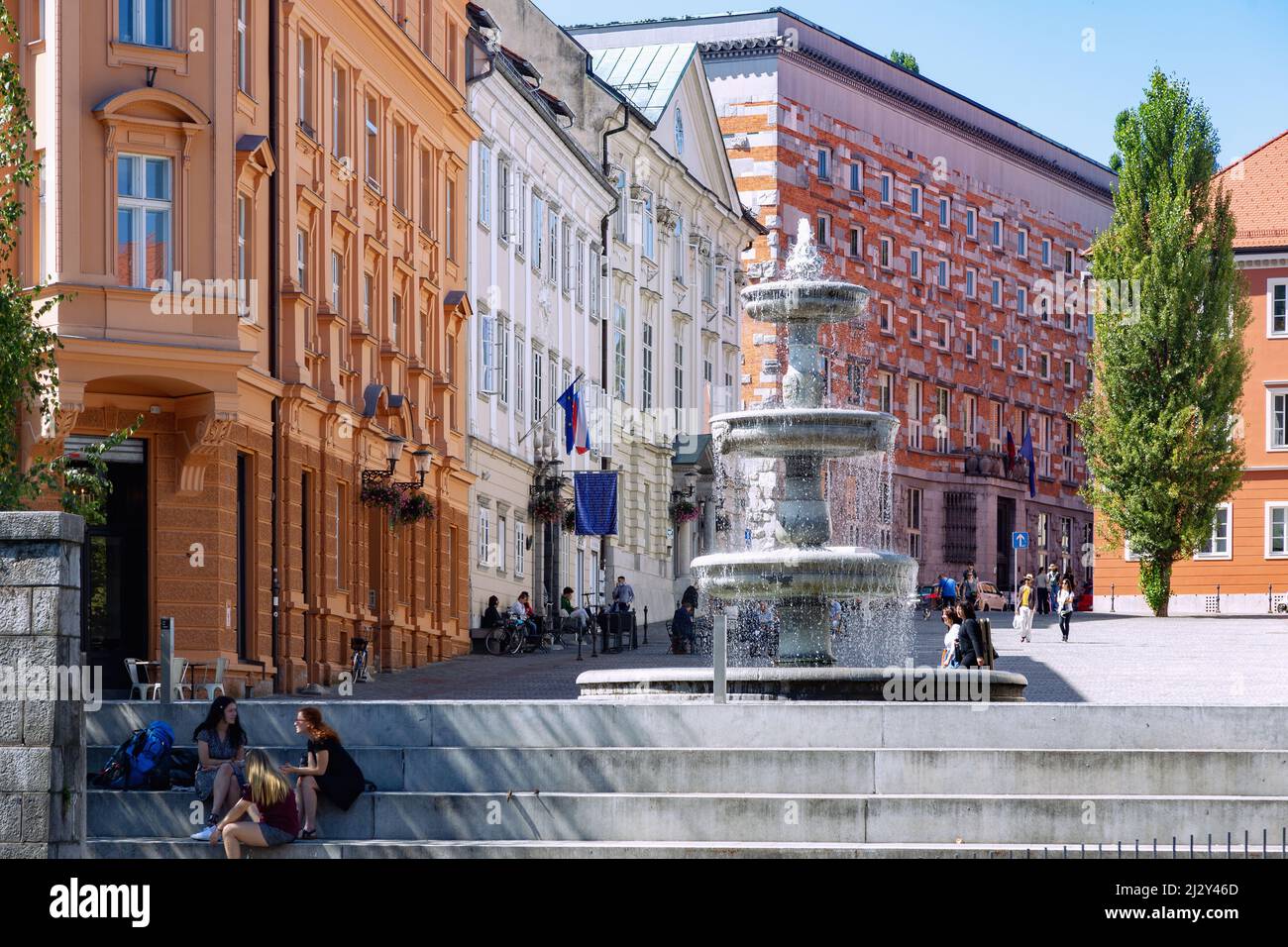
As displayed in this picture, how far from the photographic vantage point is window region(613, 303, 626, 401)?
219 feet

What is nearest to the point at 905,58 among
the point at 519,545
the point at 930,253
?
the point at 930,253

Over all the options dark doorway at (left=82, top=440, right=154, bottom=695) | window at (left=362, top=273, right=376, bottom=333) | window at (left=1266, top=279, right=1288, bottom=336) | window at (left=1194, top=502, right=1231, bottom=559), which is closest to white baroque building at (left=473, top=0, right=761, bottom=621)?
window at (left=1194, top=502, right=1231, bottom=559)

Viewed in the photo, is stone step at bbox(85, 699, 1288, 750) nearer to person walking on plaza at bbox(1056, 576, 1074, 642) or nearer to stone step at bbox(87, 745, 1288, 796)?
stone step at bbox(87, 745, 1288, 796)

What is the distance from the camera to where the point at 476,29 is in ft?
168

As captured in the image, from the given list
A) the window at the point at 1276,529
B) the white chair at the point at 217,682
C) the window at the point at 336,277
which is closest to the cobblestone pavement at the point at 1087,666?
the white chair at the point at 217,682

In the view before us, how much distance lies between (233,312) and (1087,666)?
685 inches

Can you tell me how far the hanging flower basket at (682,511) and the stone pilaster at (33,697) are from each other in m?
54.9

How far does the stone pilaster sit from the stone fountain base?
7.30 m

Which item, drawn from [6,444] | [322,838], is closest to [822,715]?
[322,838]

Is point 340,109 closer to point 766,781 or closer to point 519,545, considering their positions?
point 519,545

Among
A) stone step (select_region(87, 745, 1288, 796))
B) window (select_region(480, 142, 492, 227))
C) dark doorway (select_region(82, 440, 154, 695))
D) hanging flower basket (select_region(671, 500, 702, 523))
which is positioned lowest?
stone step (select_region(87, 745, 1288, 796))

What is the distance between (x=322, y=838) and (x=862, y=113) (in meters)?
79.6

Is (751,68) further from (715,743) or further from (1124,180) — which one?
(715,743)

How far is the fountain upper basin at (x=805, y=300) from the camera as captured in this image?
89.1 feet
